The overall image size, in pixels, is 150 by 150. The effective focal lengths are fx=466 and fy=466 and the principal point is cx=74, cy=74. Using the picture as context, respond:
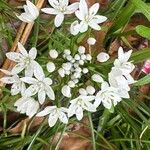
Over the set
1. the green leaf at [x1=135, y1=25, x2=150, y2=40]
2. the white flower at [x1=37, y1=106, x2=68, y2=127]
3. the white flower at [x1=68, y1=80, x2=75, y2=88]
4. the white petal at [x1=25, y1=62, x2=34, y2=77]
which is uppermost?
the green leaf at [x1=135, y1=25, x2=150, y2=40]

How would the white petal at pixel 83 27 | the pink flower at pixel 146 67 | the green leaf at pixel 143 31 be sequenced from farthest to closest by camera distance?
the pink flower at pixel 146 67, the green leaf at pixel 143 31, the white petal at pixel 83 27

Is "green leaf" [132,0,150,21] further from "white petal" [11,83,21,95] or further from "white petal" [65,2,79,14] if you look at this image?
Result: "white petal" [11,83,21,95]

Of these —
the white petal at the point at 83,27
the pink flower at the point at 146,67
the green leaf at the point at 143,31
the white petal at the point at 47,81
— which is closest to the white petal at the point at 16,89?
the white petal at the point at 47,81

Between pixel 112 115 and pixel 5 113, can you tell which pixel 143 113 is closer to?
pixel 112 115

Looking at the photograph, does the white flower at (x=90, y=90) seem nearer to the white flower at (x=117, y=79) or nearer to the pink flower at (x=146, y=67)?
the white flower at (x=117, y=79)

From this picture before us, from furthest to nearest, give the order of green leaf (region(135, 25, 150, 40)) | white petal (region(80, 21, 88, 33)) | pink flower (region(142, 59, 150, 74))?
pink flower (region(142, 59, 150, 74)) → green leaf (region(135, 25, 150, 40)) → white petal (region(80, 21, 88, 33))

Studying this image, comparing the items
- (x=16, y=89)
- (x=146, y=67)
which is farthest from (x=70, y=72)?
(x=146, y=67)

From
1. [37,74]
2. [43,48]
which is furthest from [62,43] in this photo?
[37,74]

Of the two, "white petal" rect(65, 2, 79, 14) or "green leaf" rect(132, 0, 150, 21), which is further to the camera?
"green leaf" rect(132, 0, 150, 21)

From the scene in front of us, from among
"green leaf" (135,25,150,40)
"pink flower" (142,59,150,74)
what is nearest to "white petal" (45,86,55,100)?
"green leaf" (135,25,150,40)
